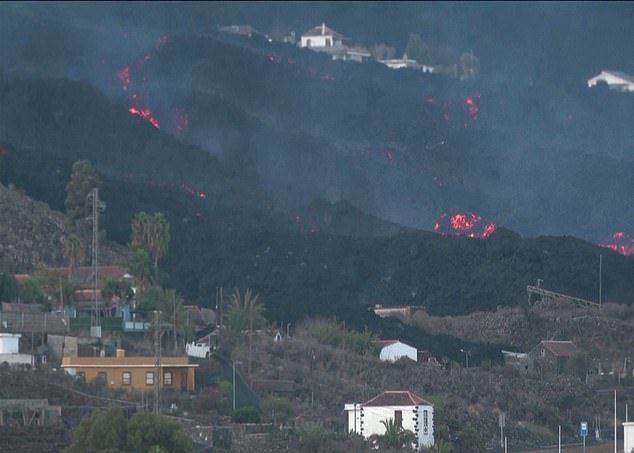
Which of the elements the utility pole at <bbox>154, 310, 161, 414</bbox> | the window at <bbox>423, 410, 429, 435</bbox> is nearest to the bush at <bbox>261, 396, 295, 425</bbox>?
the utility pole at <bbox>154, 310, 161, 414</bbox>

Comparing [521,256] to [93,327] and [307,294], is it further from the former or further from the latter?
[93,327]

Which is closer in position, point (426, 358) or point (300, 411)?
point (300, 411)

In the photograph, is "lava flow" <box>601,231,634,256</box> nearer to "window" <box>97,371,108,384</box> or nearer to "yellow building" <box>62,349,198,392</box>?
"yellow building" <box>62,349,198,392</box>

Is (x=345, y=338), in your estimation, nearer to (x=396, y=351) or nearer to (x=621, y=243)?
(x=396, y=351)

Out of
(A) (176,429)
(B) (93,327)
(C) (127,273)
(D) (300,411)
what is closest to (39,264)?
(C) (127,273)

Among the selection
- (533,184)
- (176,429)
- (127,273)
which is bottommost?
(176,429)

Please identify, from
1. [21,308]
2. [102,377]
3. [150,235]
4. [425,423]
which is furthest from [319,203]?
[425,423]
